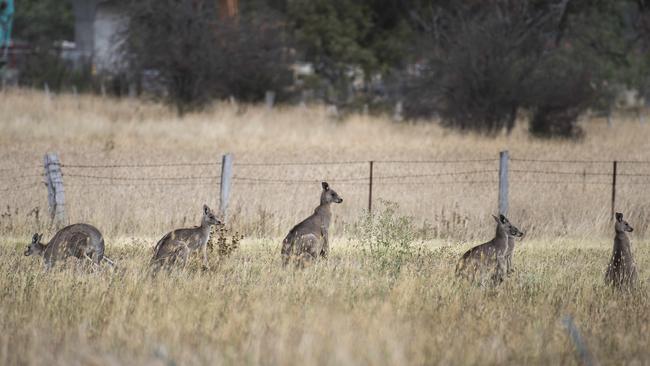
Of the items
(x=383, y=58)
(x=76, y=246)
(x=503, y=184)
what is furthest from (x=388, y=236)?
(x=383, y=58)

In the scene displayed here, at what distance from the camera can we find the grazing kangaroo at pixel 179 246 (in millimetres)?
12391

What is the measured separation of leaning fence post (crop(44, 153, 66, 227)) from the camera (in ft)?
56.5

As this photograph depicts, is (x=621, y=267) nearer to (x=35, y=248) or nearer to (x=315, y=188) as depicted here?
(x=35, y=248)

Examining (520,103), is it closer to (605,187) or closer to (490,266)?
(605,187)

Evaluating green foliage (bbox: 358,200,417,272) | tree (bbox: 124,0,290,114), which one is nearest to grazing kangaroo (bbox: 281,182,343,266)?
green foliage (bbox: 358,200,417,272)

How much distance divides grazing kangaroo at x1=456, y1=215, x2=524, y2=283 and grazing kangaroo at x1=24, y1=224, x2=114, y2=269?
14.4 feet

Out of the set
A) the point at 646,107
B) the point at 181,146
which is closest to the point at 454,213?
the point at 181,146

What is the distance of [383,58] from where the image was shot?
59.0 metres

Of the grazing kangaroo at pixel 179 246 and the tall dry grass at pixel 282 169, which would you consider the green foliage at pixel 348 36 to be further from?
the grazing kangaroo at pixel 179 246

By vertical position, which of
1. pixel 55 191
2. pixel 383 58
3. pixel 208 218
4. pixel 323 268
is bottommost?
pixel 323 268

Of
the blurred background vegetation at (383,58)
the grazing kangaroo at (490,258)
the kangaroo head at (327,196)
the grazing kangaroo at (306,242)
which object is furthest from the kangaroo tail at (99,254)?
the blurred background vegetation at (383,58)

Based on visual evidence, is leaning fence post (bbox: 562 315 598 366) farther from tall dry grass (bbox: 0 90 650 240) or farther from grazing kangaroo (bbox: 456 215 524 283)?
tall dry grass (bbox: 0 90 650 240)

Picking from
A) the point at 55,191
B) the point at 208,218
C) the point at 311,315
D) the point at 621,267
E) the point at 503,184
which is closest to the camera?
the point at 311,315

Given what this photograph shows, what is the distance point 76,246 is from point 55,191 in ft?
17.4
